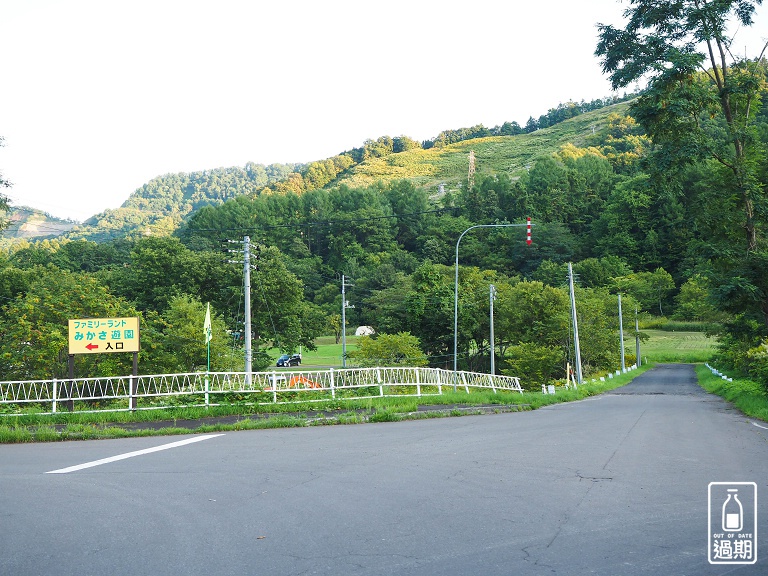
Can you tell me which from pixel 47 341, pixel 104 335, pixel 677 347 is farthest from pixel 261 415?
pixel 677 347

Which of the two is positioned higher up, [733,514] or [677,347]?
[733,514]

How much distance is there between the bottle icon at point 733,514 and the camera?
5.36m

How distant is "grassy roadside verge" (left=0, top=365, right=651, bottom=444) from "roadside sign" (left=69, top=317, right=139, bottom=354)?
7.35 feet

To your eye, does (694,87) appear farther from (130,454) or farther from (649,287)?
(649,287)

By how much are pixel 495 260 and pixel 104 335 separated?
310 feet

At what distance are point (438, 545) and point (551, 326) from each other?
57.3m

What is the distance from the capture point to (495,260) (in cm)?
10856

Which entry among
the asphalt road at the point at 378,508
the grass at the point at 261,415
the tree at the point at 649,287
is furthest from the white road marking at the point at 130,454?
the tree at the point at 649,287

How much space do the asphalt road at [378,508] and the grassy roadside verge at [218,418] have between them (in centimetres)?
237

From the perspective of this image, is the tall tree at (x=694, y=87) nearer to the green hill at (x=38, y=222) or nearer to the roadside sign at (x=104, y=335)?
the roadside sign at (x=104, y=335)

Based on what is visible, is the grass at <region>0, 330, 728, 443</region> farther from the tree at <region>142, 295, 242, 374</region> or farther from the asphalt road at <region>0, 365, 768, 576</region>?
the tree at <region>142, 295, 242, 374</region>

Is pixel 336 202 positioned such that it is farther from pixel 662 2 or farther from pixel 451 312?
pixel 662 2

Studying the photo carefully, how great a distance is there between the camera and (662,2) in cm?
2233

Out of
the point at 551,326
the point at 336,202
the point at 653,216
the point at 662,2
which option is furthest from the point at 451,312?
the point at 336,202
